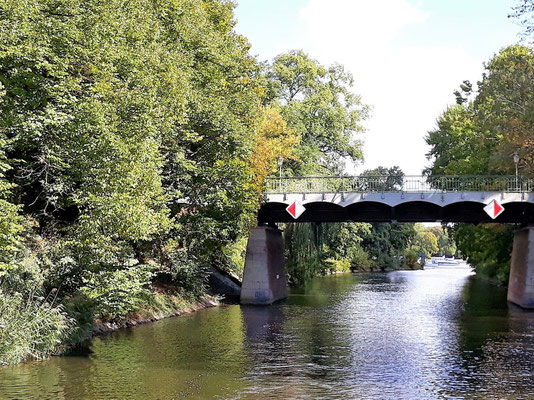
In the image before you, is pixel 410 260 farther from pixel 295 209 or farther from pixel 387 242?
pixel 295 209

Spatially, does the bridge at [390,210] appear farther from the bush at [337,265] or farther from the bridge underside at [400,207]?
the bush at [337,265]

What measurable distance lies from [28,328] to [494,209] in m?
29.3

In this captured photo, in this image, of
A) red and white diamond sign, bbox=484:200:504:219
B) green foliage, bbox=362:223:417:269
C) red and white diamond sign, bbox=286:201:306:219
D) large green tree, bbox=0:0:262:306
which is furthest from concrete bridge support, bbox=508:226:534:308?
green foliage, bbox=362:223:417:269

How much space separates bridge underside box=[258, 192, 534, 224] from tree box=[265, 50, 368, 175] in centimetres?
1557

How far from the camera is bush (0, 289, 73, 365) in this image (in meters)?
20.7

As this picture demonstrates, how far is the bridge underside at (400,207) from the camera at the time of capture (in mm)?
42562

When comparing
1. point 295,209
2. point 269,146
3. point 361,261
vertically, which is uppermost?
point 269,146

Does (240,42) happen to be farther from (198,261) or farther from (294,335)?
(294,335)

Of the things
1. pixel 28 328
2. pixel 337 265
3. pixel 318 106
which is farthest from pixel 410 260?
pixel 28 328

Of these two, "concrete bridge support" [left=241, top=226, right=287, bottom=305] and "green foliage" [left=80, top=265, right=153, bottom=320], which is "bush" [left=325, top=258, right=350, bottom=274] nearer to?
"concrete bridge support" [left=241, top=226, right=287, bottom=305]

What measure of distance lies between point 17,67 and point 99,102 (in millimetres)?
2699

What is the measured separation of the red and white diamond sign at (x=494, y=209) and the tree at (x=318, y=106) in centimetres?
2196

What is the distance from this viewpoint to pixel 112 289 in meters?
25.5

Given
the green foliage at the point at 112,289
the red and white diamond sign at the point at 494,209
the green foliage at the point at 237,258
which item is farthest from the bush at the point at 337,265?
the green foliage at the point at 112,289
